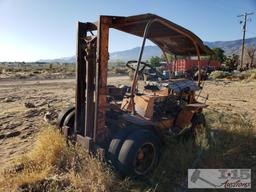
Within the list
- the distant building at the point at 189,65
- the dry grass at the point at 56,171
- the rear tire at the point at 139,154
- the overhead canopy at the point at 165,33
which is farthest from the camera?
the distant building at the point at 189,65

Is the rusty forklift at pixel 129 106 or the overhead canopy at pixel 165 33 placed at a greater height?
the overhead canopy at pixel 165 33

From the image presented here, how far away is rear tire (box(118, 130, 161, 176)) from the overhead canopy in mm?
1869

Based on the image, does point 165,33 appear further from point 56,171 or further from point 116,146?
point 56,171

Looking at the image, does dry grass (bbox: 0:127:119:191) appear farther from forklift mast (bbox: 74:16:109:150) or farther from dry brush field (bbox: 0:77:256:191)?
forklift mast (bbox: 74:16:109:150)

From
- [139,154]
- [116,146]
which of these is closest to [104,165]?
[116,146]

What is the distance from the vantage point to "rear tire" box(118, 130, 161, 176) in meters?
4.55

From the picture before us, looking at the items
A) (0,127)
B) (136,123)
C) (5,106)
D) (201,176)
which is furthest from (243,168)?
(5,106)

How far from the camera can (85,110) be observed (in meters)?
5.62

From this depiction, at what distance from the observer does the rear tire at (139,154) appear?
4547 mm

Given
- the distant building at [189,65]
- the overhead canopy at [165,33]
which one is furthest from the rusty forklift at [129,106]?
the distant building at [189,65]

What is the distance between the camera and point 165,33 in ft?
19.9

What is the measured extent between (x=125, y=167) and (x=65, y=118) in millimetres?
2187

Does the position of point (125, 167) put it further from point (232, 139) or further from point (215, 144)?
point (232, 139)

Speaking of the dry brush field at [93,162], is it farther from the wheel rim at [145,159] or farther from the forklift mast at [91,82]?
the forklift mast at [91,82]
